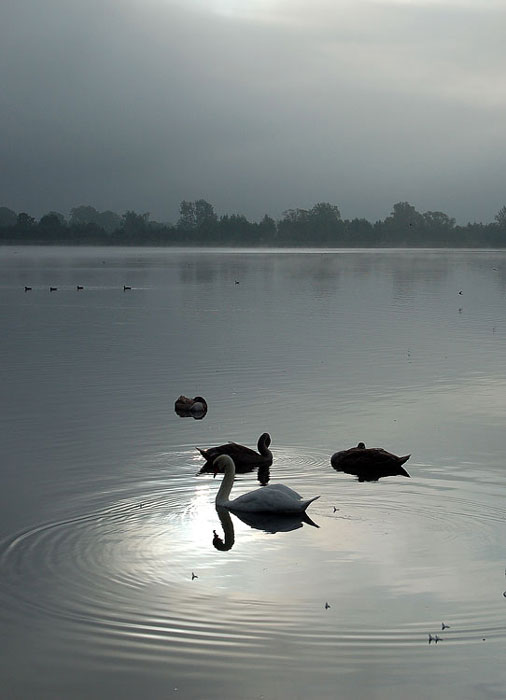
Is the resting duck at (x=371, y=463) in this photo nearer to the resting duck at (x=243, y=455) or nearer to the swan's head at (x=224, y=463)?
the resting duck at (x=243, y=455)

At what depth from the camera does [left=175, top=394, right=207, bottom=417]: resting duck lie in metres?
19.7

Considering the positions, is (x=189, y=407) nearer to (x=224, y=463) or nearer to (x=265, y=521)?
(x=224, y=463)

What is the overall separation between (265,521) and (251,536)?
2.43 ft

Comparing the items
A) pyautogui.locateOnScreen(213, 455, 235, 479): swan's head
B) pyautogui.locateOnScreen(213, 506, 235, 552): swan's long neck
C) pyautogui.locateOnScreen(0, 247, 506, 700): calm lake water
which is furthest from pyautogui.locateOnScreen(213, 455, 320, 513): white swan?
pyautogui.locateOnScreen(0, 247, 506, 700): calm lake water

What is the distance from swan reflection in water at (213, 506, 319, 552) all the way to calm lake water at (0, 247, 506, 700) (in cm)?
6

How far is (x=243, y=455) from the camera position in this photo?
50.3 feet

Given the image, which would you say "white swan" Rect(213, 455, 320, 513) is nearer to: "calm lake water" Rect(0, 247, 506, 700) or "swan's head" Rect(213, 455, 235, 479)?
"swan's head" Rect(213, 455, 235, 479)

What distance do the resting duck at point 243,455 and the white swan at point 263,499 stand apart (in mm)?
1878

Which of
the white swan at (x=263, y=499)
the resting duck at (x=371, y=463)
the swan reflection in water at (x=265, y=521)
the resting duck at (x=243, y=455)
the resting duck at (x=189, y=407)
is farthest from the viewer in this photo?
the resting duck at (x=189, y=407)

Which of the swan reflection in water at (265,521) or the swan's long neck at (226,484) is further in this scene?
the swan's long neck at (226,484)

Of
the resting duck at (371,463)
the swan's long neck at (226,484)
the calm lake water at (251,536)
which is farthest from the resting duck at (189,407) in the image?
the swan's long neck at (226,484)

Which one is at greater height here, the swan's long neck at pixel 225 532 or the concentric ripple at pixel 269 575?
the concentric ripple at pixel 269 575

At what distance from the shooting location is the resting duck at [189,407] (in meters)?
19.7

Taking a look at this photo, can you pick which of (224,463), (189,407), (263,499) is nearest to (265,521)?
(263,499)
